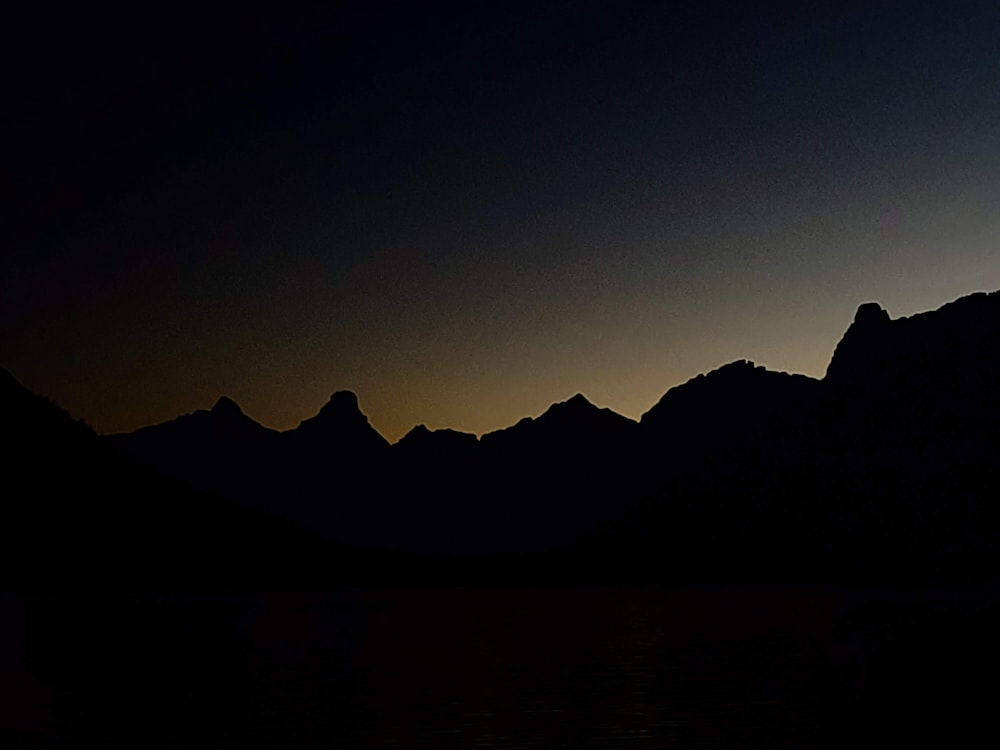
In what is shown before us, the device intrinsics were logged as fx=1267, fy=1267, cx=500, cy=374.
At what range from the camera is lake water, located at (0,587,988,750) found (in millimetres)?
39594

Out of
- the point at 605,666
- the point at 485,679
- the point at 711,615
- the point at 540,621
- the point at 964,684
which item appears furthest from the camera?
the point at 711,615

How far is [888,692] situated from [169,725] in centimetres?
2800

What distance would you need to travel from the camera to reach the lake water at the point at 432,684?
39.6 metres

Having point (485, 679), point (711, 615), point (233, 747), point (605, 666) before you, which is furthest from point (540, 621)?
point (233, 747)

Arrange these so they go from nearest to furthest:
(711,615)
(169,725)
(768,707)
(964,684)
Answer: (964,684) → (169,725) → (768,707) → (711,615)

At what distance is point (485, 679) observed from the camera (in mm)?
58094

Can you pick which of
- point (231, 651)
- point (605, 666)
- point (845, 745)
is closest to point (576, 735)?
point (845, 745)

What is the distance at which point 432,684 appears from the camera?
5616cm

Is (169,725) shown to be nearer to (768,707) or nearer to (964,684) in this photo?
(768,707)

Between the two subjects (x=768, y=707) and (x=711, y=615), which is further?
(x=711, y=615)

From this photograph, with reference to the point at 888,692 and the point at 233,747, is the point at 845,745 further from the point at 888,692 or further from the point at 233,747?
the point at 233,747

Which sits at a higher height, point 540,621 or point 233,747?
point 540,621

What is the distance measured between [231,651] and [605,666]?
25.4 meters

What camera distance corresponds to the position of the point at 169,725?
4228 cm
